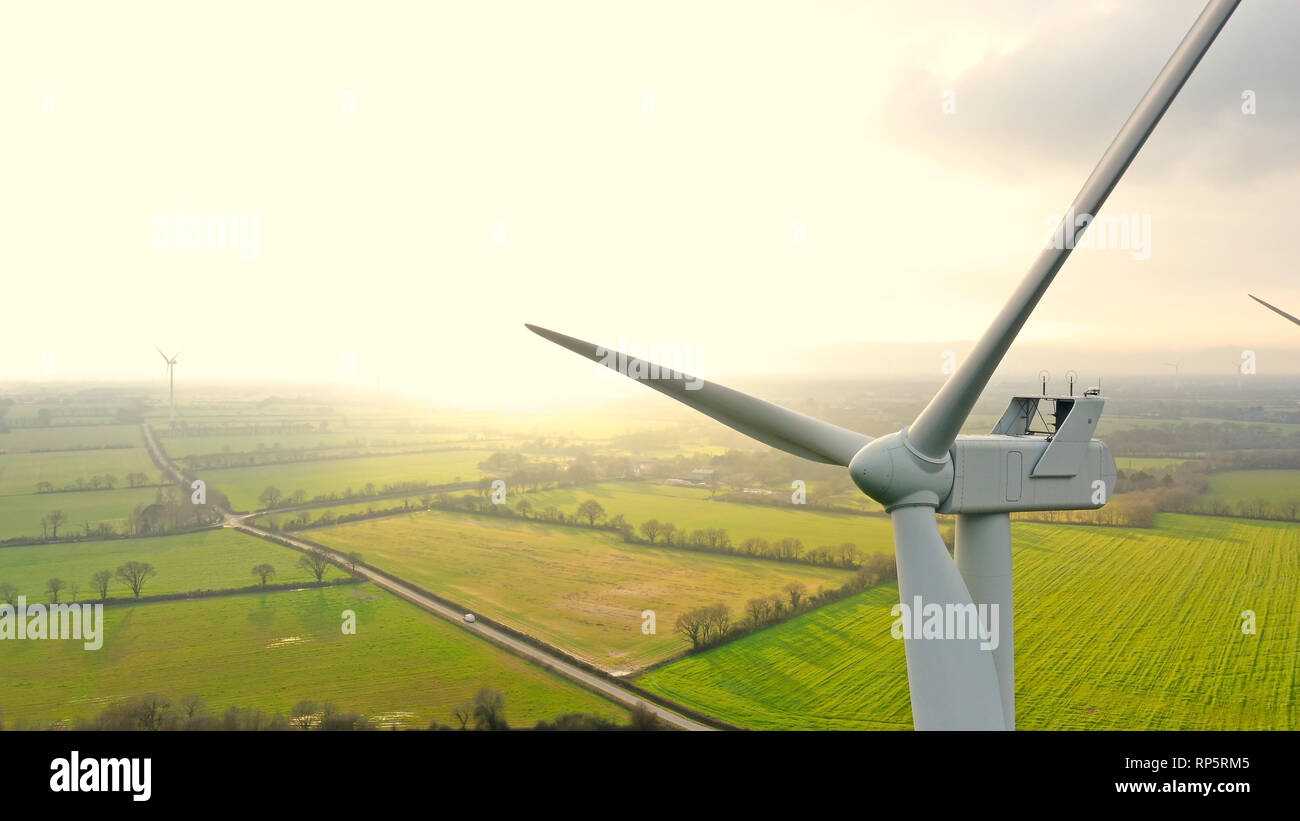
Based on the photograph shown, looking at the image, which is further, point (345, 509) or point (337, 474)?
point (337, 474)

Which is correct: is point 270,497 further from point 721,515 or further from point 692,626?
point 692,626

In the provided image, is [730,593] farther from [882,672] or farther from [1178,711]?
[1178,711]

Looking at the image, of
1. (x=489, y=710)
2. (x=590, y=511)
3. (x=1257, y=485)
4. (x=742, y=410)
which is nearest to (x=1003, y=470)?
(x=742, y=410)

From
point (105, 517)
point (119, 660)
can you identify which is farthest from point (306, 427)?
point (119, 660)

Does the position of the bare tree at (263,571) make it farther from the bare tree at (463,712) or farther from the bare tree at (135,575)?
the bare tree at (463,712)

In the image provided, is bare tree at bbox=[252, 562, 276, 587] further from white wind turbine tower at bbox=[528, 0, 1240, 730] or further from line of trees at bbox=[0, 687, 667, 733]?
white wind turbine tower at bbox=[528, 0, 1240, 730]
